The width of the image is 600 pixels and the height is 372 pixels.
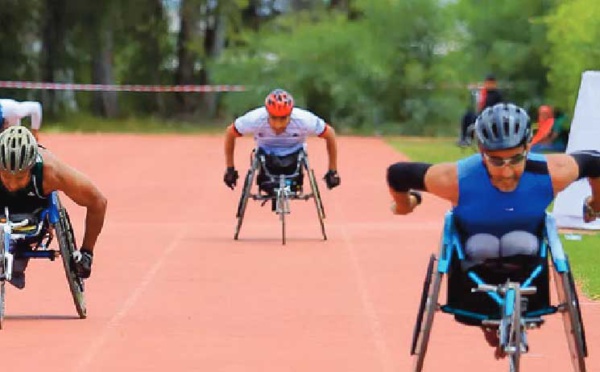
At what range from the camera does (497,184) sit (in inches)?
348

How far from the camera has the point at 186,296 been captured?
14.4 m

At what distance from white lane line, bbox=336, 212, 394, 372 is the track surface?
16 mm

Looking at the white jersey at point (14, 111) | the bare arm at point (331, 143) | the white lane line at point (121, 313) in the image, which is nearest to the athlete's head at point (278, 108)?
the bare arm at point (331, 143)

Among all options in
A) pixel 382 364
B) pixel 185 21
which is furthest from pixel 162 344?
pixel 185 21

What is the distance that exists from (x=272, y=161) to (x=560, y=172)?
10.5m

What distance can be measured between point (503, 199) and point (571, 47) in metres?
31.0

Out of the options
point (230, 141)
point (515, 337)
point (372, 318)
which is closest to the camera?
point (515, 337)

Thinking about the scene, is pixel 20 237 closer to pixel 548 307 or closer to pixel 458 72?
pixel 548 307

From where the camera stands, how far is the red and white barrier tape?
54.0 meters

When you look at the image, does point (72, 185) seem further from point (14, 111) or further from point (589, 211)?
point (14, 111)

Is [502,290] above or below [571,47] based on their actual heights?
above

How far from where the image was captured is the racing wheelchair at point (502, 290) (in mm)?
8672

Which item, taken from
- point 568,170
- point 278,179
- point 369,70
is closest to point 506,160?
point 568,170

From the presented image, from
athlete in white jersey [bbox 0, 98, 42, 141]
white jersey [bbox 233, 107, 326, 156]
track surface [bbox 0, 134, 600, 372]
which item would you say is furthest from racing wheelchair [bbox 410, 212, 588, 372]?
athlete in white jersey [bbox 0, 98, 42, 141]
